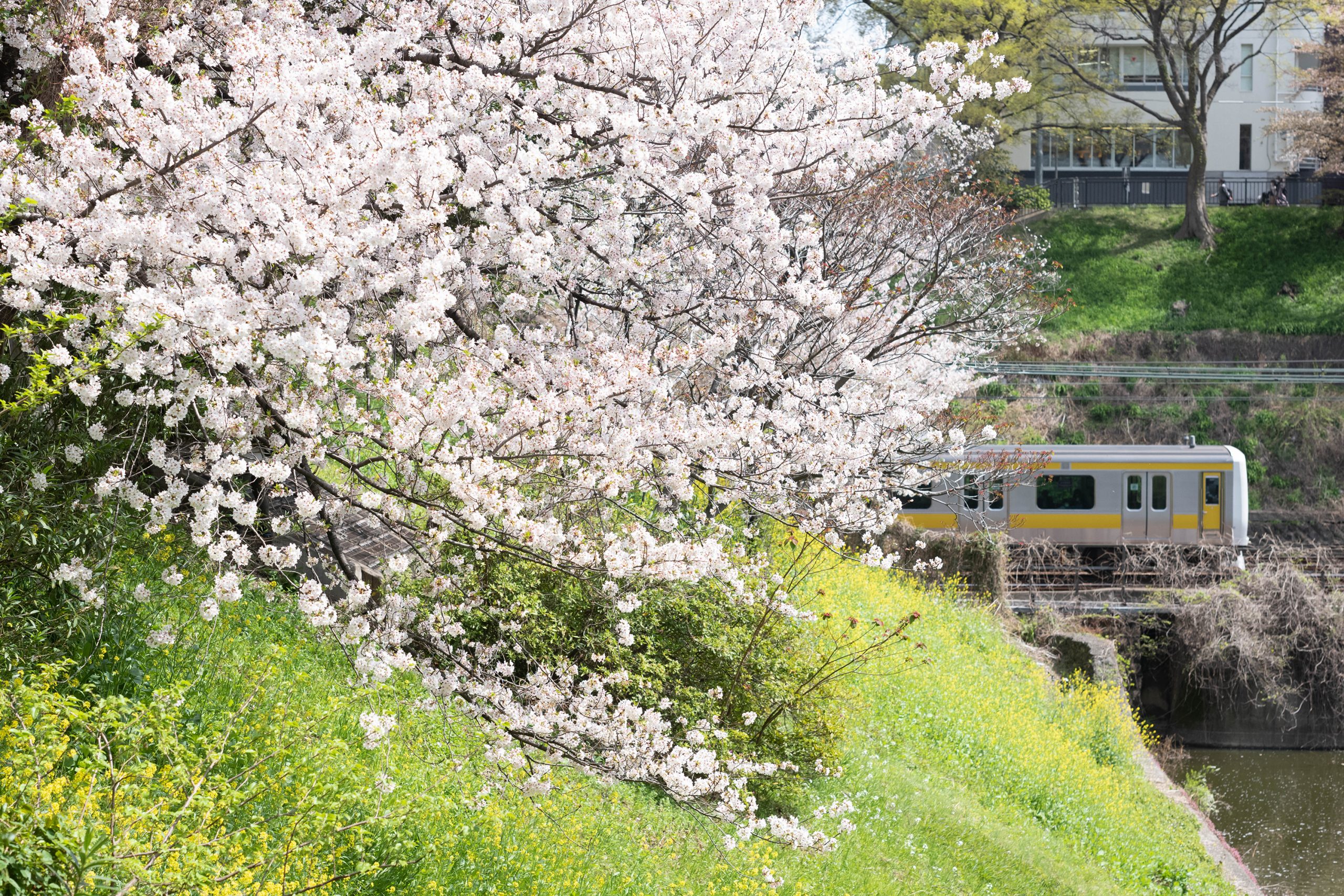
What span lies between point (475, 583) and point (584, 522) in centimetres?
75

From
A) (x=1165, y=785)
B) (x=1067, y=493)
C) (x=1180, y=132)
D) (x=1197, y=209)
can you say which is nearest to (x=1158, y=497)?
(x=1067, y=493)

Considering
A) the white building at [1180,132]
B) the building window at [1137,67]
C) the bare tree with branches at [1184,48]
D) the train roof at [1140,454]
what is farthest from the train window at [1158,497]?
the building window at [1137,67]

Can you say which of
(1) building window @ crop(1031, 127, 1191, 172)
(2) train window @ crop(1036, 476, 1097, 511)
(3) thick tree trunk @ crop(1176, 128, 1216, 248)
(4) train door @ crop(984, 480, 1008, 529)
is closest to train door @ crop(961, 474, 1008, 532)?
A: (4) train door @ crop(984, 480, 1008, 529)

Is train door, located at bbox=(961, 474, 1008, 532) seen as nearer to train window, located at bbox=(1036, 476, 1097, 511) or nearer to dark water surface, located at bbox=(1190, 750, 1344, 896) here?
train window, located at bbox=(1036, 476, 1097, 511)

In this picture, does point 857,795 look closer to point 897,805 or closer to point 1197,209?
point 897,805

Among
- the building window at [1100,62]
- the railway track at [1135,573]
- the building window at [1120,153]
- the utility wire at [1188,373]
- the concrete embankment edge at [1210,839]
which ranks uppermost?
the building window at [1100,62]

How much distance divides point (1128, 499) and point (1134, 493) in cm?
19

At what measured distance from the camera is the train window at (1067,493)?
22.3 metres

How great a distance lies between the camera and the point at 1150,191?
137 feet

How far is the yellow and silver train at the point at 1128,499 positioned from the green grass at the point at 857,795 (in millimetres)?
6927

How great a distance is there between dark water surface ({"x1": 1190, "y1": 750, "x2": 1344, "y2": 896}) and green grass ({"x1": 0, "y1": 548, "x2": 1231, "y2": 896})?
2.64 m

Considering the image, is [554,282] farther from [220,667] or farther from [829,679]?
[829,679]

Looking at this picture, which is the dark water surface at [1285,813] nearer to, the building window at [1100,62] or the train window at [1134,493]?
the train window at [1134,493]

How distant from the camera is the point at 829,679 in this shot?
8.62 metres
